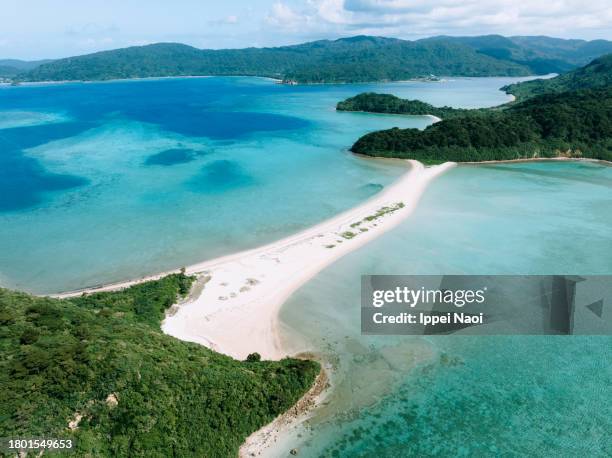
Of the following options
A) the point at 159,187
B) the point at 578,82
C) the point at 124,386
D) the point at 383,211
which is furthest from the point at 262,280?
the point at 578,82

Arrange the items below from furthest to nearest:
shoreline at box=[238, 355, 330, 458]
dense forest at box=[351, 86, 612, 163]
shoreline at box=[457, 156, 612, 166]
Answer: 1. dense forest at box=[351, 86, 612, 163]
2. shoreline at box=[457, 156, 612, 166]
3. shoreline at box=[238, 355, 330, 458]

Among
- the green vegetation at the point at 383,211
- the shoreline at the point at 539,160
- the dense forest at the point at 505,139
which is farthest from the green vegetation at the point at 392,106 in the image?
the green vegetation at the point at 383,211

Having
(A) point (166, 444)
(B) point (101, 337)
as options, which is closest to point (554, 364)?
(A) point (166, 444)

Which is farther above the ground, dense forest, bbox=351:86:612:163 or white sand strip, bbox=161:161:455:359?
dense forest, bbox=351:86:612:163

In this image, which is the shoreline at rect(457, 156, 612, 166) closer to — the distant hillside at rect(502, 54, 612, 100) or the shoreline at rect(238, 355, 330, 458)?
the shoreline at rect(238, 355, 330, 458)

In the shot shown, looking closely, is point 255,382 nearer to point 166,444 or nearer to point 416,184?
point 166,444

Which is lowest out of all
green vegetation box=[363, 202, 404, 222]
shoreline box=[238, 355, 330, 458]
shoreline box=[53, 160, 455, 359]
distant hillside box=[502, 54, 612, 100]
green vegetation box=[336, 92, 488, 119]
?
shoreline box=[238, 355, 330, 458]

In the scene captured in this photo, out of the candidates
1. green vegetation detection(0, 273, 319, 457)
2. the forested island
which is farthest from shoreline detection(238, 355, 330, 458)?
the forested island
